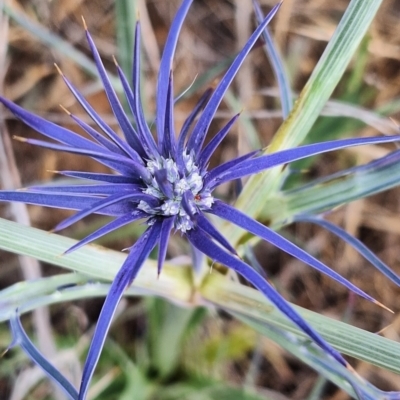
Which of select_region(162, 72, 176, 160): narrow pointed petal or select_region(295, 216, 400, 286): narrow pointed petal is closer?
select_region(162, 72, 176, 160): narrow pointed petal

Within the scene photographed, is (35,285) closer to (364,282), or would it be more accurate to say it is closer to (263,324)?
(263,324)

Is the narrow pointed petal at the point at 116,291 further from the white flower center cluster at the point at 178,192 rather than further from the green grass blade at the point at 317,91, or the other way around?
the green grass blade at the point at 317,91

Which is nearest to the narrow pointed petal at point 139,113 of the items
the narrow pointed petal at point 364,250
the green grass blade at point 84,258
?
the green grass blade at point 84,258

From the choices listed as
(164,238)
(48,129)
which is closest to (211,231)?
(164,238)

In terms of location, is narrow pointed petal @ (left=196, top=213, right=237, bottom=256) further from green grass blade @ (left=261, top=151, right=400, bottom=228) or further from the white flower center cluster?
green grass blade @ (left=261, top=151, right=400, bottom=228)

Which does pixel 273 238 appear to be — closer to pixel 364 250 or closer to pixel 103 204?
pixel 103 204

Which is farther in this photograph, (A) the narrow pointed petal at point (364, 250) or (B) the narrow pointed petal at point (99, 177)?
(A) the narrow pointed petal at point (364, 250)

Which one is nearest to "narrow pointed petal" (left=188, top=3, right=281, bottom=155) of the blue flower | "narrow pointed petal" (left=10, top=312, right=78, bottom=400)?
the blue flower
